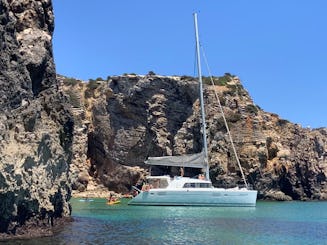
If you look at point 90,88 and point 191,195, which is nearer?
point 191,195

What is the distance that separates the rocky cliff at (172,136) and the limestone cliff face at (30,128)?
44457 millimetres

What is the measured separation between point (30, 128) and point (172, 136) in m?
52.8

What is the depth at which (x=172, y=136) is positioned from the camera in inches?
2906

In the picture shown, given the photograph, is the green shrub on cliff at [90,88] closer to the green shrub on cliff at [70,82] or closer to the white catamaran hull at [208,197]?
the green shrub on cliff at [70,82]

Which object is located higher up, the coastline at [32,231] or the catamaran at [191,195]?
the catamaran at [191,195]

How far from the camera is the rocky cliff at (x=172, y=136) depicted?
70.5 m

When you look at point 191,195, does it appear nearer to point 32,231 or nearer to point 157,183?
point 157,183

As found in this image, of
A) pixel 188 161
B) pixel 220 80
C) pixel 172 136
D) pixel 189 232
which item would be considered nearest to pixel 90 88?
pixel 172 136

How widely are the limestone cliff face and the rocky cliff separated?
44.5 metres

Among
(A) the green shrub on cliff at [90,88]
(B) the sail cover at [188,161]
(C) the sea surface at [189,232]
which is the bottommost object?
(C) the sea surface at [189,232]

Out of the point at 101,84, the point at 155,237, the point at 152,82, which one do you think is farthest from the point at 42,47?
the point at 101,84

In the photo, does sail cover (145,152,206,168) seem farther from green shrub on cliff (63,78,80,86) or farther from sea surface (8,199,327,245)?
green shrub on cliff (63,78,80,86)

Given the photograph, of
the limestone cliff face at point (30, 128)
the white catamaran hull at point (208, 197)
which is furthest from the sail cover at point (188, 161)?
the limestone cliff face at point (30, 128)

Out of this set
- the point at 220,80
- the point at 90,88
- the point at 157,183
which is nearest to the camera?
the point at 157,183
